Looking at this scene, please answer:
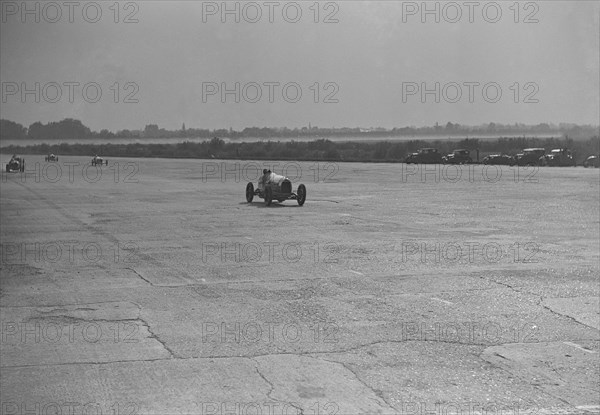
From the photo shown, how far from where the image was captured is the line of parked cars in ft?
234

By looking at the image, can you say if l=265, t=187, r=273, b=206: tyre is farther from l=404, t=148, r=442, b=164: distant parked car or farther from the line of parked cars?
l=404, t=148, r=442, b=164: distant parked car

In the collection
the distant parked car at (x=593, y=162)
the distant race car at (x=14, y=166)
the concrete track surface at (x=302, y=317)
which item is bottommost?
the concrete track surface at (x=302, y=317)

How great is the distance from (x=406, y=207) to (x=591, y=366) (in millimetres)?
19947

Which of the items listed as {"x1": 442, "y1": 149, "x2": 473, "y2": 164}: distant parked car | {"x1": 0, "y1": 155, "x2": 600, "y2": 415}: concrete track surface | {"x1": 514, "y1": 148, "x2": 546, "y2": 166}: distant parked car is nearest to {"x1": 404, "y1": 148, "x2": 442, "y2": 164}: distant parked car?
{"x1": 442, "y1": 149, "x2": 473, "y2": 164}: distant parked car

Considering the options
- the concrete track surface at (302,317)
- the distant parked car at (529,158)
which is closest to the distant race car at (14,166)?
the distant parked car at (529,158)

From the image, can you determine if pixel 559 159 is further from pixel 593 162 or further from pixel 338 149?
pixel 338 149

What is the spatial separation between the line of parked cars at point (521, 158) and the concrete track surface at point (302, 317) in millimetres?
51039

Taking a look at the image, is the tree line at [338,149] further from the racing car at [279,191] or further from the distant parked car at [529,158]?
the racing car at [279,191]

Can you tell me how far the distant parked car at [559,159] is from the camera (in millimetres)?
71125

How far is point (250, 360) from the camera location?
337 inches

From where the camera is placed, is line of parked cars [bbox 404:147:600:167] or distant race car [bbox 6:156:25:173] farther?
line of parked cars [bbox 404:147:600:167]

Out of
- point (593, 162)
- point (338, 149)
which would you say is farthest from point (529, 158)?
point (338, 149)

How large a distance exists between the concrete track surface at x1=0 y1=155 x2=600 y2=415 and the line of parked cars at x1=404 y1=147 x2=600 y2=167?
51.0 meters

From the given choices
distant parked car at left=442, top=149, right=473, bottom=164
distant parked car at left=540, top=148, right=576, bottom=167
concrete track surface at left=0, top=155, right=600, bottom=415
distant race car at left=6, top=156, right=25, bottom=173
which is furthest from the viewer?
distant parked car at left=442, top=149, right=473, bottom=164
